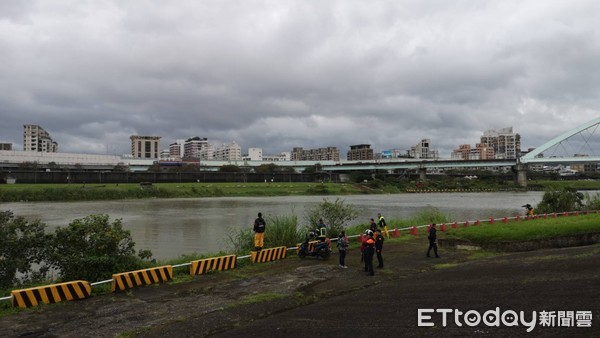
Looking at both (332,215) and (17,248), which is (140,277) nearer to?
(17,248)

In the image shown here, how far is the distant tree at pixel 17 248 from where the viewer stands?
45.6 ft

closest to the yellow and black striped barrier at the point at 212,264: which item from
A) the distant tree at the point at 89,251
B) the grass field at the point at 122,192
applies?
the distant tree at the point at 89,251

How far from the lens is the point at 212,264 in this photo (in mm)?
15688

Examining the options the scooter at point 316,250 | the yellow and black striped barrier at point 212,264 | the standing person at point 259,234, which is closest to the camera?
the yellow and black striped barrier at point 212,264

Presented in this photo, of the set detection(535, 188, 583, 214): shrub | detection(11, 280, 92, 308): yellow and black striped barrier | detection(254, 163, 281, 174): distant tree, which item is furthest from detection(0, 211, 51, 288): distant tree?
detection(254, 163, 281, 174): distant tree

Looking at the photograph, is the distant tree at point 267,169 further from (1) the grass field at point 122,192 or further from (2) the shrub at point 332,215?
(2) the shrub at point 332,215

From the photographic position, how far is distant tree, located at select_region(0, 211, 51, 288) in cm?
1389

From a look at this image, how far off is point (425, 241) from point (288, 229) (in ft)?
25.0

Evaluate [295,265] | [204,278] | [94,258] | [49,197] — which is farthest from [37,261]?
[49,197]

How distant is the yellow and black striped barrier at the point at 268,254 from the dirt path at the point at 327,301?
116 cm

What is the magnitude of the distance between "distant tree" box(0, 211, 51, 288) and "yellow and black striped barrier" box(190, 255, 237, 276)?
4.90m

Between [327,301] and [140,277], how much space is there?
6.23 metres

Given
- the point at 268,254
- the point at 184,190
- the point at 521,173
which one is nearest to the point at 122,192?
the point at 184,190

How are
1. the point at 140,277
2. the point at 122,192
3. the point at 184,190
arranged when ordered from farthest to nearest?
the point at 184,190, the point at 122,192, the point at 140,277
